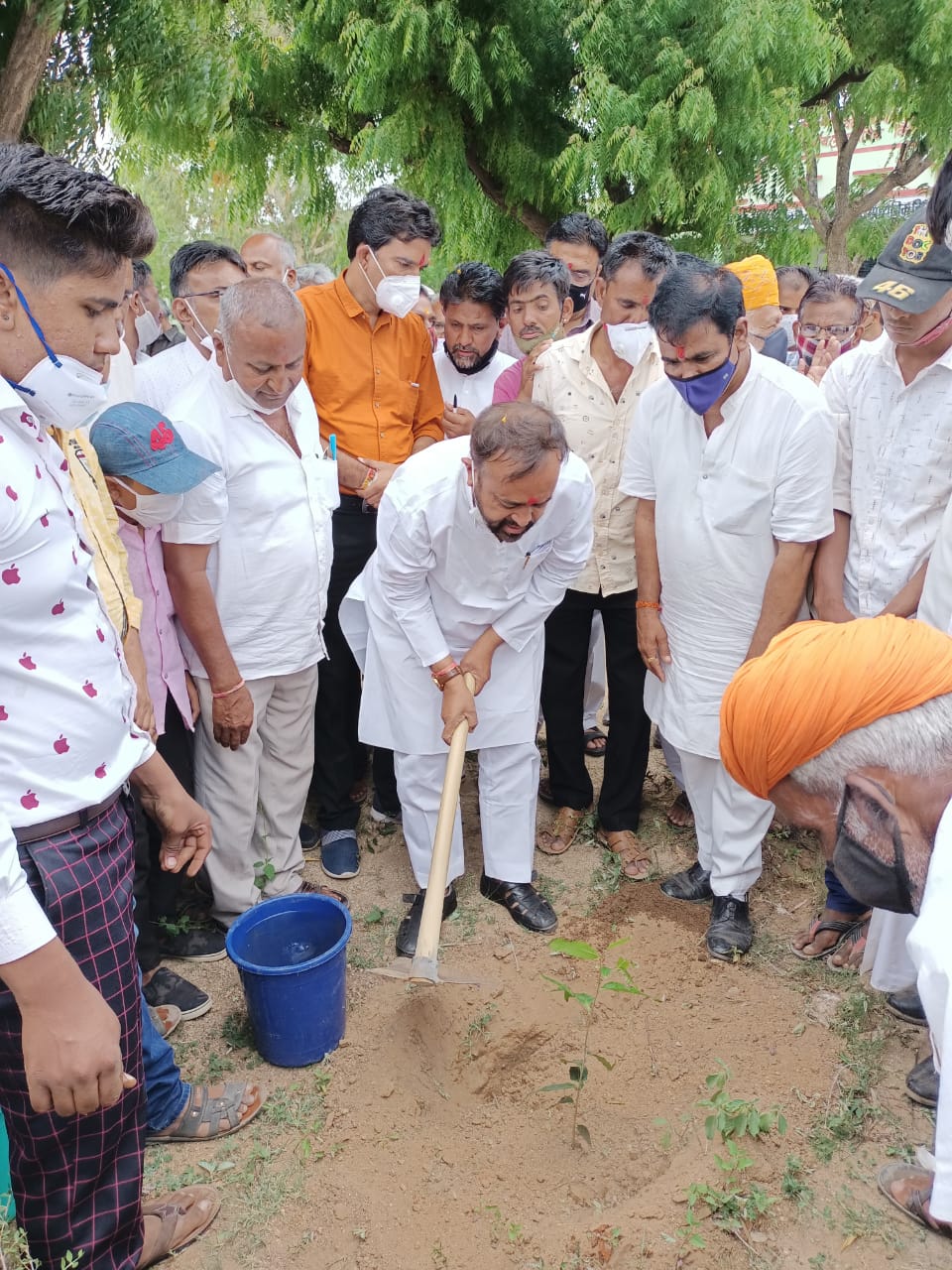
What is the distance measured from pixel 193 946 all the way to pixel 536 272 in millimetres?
Answer: 2944

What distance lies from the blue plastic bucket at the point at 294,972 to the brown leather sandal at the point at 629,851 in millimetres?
1308

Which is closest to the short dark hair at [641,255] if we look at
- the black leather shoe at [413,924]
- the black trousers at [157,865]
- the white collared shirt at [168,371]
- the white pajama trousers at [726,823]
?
the white collared shirt at [168,371]

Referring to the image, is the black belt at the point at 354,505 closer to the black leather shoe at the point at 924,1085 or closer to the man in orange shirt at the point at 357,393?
the man in orange shirt at the point at 357,393

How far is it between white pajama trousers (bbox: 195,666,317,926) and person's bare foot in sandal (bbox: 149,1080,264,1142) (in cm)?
73

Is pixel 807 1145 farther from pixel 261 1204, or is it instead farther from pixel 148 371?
pixel 148 371

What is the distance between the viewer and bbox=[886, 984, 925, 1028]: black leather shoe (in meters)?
2.88

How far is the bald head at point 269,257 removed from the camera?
4812mm

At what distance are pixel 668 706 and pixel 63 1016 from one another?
236cm

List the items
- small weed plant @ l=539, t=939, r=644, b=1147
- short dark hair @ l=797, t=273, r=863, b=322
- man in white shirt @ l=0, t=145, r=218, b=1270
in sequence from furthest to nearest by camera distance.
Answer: short dark hair @ l=797, t=273, r=863, b=322 < small weed plant @ l=539, t=939, r=644, b=1147 < man in white shirt @ l=0, t=145, r=218, b=1270

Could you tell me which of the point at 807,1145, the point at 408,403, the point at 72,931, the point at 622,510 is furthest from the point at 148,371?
the point at 807,1145

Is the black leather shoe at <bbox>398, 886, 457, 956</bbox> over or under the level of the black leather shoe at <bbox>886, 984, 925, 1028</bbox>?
under

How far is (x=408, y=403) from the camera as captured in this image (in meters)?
3.81

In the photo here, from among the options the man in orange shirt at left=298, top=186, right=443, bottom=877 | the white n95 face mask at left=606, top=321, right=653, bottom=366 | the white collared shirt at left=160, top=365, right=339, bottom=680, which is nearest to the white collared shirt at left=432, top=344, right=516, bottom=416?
the man in orange shirt at left=298, top=186, right=443, bottom=877

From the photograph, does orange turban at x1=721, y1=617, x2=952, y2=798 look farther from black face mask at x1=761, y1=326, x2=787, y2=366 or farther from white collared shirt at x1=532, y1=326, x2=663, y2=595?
black face mask at x1=761, y1=326, x2=787, y2=366
